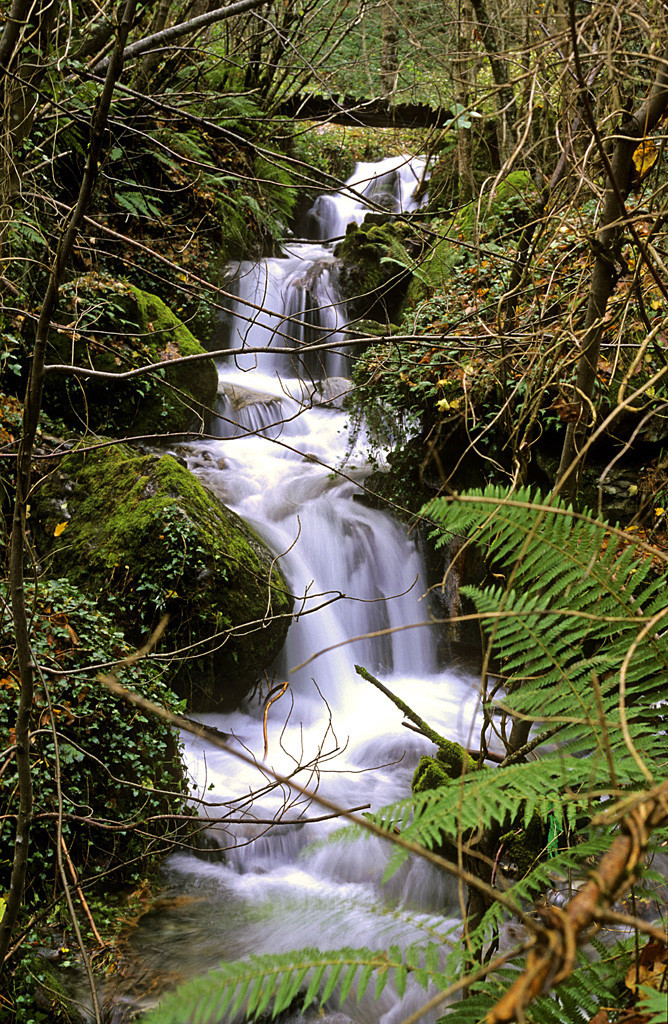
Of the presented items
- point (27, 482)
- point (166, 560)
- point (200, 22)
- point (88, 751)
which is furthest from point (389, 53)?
point (27, 482)

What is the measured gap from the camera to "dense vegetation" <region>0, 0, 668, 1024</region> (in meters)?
1.03

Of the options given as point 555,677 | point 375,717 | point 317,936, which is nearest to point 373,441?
point 375,717

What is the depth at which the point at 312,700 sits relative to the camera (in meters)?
6.29

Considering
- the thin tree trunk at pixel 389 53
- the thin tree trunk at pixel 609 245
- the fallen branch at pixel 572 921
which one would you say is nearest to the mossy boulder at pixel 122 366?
the thin tree trunk at pixel 389 53

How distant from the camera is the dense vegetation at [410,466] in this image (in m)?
1.03

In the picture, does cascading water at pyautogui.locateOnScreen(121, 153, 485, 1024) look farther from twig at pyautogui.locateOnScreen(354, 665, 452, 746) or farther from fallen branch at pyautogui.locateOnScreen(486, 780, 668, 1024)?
fallen branch at pyautogui.locateOnScreen(486, 780, 668, 1024)

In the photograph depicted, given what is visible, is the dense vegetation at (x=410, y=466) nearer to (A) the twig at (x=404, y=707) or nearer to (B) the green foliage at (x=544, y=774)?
(B) the green foliage at (x=544, y=774)

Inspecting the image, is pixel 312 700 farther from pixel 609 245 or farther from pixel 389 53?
pixel 389 53

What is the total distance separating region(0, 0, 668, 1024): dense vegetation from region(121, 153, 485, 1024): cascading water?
0.37 m

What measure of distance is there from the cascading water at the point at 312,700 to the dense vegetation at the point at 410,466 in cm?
37

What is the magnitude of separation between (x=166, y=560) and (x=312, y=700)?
213 cm

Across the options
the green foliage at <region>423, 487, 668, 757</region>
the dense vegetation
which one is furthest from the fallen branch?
the green foliage at <region>423, 487, 668, 757</region>

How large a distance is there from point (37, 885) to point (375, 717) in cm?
329

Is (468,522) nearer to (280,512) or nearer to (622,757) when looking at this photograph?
(622,757)
